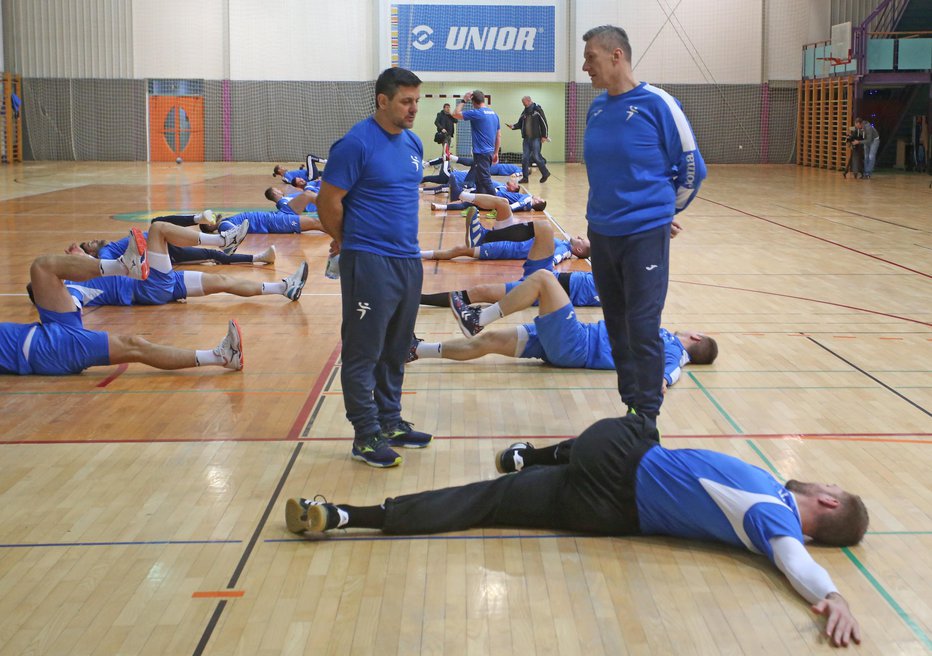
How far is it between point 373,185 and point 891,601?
2.91 meters

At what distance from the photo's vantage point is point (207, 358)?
675 centimetres

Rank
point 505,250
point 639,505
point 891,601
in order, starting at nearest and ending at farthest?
1. point 891,601
2. point 639,505
3. point 505,250

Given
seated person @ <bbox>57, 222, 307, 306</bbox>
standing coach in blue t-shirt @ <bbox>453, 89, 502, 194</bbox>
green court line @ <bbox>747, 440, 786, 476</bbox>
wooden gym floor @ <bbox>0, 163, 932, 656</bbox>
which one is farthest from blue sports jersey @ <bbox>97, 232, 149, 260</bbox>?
standing coach in blue t-shirt @ <bbox>453, 89, 502, 194</bbox>

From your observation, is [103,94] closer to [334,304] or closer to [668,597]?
[334,304]

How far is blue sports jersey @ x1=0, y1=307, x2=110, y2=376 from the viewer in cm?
660

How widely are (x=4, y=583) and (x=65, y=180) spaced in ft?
72.9

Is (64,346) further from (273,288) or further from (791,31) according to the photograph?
(791,31)

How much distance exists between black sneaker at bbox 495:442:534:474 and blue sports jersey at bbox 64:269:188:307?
5282 millimetres

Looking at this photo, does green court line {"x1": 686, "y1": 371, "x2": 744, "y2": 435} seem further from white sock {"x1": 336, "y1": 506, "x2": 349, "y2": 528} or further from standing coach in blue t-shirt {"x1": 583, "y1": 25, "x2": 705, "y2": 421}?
white sock {"x1": 336, "y1": 506, "x2": 349, "y2": 528}

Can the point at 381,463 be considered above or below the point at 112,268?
below

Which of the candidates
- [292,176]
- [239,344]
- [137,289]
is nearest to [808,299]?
[239,344]

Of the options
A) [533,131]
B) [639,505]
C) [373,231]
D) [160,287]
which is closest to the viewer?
[639,505]

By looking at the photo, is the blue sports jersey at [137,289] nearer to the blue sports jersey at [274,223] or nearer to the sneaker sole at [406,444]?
the sneaker sole at [406,444]

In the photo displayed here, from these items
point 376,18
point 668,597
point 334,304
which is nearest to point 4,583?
point 668,597
